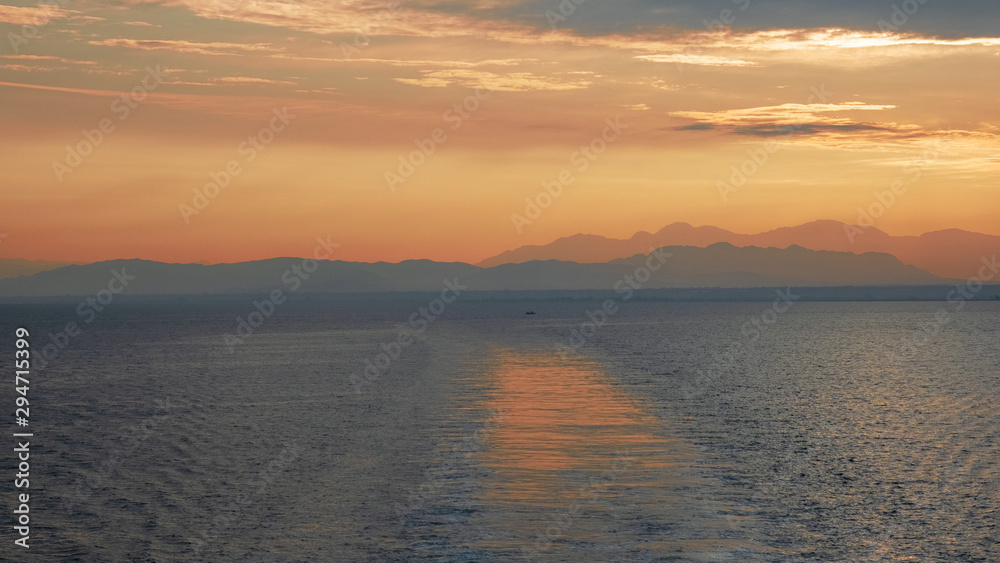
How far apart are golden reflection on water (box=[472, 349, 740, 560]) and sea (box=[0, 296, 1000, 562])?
118 millimetres

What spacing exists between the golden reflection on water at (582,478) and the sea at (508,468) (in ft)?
0.39

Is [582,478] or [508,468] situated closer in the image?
[582,478]

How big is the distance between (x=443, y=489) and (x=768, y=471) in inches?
452

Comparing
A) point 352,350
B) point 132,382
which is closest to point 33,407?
point 132,382

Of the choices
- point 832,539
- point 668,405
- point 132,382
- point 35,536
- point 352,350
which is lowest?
point 352,350

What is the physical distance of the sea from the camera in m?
21.6

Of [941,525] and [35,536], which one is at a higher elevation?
[941,525]

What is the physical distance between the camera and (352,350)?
10656 centimetres

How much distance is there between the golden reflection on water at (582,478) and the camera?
21.4m

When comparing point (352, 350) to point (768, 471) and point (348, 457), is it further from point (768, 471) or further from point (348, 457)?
point (768, 471)

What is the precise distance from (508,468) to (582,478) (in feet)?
9.70

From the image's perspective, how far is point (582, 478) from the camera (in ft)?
91.1

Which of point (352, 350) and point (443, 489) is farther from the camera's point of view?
point (352, 350)

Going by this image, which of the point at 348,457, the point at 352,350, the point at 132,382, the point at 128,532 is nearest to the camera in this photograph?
the point at 128,532
